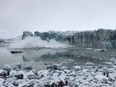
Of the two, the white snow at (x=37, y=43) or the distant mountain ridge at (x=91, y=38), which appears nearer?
the distant mountain ridge at (x=91, y=38)

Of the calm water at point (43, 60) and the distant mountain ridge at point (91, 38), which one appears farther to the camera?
the distant mountain ridge at point (91, 38)

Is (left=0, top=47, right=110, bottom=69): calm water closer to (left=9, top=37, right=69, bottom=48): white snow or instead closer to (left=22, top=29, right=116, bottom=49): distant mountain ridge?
(left=22, top=29, right=116, bottom=49): distant mountain ridge

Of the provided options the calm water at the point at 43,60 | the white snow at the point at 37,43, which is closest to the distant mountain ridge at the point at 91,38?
the white snow at the point at 37,43

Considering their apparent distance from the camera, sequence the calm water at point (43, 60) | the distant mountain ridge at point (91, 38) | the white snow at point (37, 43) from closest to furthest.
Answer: the calm water at point (43, 60) < the distant mountain ridge at point (91, 38) < the white snow at point (37, 43)

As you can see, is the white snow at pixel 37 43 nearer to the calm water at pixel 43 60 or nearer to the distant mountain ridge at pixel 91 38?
the distant mountain ridge at pixel 91 38

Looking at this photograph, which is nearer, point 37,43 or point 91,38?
point 91,38

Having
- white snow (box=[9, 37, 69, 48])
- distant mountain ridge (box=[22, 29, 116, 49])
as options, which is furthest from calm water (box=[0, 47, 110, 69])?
white snow (box=[9, 37, 69, 48])

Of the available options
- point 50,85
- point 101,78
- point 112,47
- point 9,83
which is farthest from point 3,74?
point 112,47

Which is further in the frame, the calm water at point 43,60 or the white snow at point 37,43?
the white snow at point 37,43

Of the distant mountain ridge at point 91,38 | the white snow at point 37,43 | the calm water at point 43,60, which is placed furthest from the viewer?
the white snow at point 37,43

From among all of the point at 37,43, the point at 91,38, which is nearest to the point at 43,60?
the point at 91,38

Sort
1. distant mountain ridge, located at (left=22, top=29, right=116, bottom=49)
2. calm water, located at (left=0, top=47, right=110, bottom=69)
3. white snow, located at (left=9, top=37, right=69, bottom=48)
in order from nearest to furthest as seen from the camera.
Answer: calm water, located at (left=0, top=47, right=110, bottom=69), distant mountain ridge, located at (left=22, top=29, right=116, bottom=49), white snow, located at (left=9, top=37, right=69, bottom=48)

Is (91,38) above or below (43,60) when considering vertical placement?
above

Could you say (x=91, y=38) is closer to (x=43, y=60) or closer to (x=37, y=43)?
(x=37, y=43)
